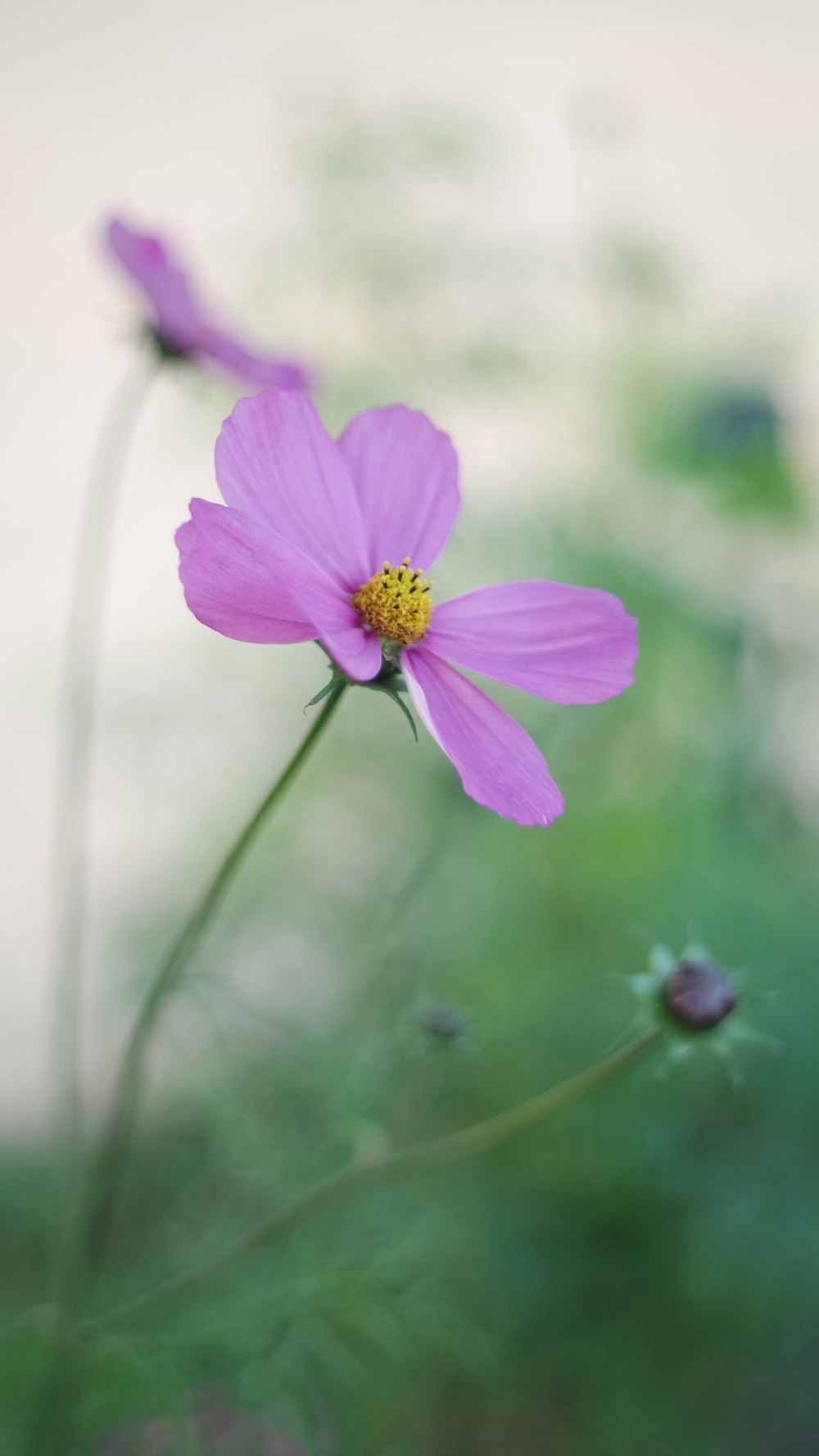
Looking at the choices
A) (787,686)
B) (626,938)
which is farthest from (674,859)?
(787,686)

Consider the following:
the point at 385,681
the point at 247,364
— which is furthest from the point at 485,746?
the point at 247,364

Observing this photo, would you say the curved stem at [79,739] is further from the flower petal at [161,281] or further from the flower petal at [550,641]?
the flower petal at [550,641]

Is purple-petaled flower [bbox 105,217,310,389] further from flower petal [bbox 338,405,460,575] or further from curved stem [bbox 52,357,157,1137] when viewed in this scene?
flower petal [bbox 338,405,460,575]

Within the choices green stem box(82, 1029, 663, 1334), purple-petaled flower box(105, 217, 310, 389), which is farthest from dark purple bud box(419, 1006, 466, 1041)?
purple-petaled flower box(105, 217, 310, 389)

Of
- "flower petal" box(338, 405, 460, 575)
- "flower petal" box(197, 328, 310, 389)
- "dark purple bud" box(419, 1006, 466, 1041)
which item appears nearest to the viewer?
"flower petal" box(338, 405, 460, 575)

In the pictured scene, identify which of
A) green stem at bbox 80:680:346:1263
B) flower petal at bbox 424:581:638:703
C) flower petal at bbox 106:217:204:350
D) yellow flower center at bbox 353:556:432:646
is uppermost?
flower petal at bbox 106:217:204:350

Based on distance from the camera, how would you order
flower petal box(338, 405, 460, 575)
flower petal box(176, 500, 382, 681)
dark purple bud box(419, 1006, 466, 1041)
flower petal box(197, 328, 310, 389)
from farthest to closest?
flower petal box(197, 328, 310, 389)
dark purple bud box(419, 1006, 466, 1041)
flower petal box(338, 405, 460, 575)
flower petal box(176, 500, 382, 681)

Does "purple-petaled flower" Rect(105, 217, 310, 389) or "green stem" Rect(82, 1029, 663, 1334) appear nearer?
"green stem" Rect(82, 1029, 663, 1334)

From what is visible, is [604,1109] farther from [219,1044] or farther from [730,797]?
[219,1044]
